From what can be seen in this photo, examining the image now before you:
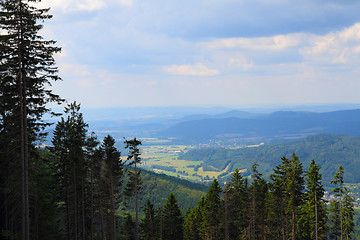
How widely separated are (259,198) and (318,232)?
27.7 ft

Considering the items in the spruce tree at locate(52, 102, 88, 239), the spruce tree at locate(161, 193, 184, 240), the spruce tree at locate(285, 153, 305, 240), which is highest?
the spruce tree at locate(52, 102, 88, 239)

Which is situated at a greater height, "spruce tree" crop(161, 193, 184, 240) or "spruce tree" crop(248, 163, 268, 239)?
"spruce tree" crop(248, 163, 268, 239)

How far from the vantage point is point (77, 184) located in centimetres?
Answer: 3769

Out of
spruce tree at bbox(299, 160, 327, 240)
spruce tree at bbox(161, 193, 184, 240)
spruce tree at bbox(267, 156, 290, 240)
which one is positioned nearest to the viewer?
spruce tree at bbox(299, 160, 327, 240)

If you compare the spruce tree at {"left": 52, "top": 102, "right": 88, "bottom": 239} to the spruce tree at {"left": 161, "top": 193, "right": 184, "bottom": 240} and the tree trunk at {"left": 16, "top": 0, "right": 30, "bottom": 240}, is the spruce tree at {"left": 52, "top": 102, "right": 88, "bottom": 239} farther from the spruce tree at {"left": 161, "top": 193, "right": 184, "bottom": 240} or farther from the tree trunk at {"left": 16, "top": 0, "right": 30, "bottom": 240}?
the spruce tree at {"left": 161, "top": 193, "right": 184, "bottom": 240}

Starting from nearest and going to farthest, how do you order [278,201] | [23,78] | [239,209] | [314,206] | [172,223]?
1. [23,78]
2. [314,206]
3. [278,201]
4. [239,209]
5. [172,223]

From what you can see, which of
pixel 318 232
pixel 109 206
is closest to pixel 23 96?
pixel 109 206

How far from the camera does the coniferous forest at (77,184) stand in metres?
20.6

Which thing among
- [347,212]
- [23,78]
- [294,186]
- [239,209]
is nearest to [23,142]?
[23,78]

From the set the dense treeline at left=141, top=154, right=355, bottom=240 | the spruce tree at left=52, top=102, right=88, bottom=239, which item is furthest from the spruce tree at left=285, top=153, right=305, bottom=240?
the spruce tree at left=52, top=102, right=88, bottom=239

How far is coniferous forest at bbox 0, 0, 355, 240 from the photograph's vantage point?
20.6 meters

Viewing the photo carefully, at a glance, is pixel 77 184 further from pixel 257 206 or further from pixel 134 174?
pixel 257 206

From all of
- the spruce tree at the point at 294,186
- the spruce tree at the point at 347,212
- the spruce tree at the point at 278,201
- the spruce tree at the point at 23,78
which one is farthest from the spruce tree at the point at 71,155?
the spruce tree at the point at 347,212

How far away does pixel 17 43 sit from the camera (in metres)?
20.0
